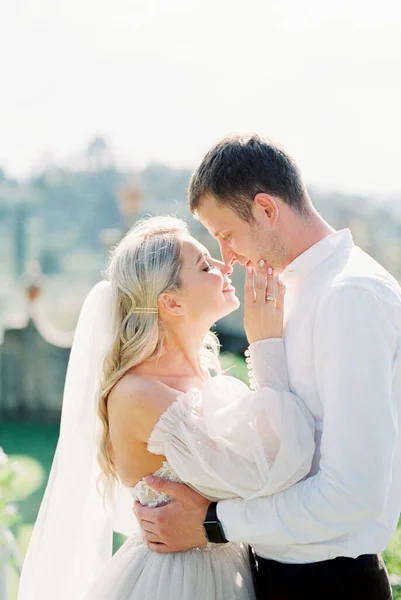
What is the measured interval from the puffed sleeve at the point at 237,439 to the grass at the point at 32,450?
3.23 meters

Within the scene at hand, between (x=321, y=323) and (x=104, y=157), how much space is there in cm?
994

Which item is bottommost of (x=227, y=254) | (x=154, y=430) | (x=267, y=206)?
(x=154, y=430)

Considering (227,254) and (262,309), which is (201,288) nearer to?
(227,254)

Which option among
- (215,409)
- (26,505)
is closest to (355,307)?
(215,409)

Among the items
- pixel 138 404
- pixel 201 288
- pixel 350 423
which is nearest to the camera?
pixel 350 423

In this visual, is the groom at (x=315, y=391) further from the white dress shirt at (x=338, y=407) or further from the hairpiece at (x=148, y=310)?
the hairpiece at (x=148, y=310)

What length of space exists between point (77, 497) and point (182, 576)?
1.62 ft

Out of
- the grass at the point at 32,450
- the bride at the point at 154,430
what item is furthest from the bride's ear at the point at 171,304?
the grass at the point at 32,450

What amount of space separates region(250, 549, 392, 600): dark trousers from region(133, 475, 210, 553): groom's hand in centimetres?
23

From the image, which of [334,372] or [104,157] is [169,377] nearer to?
[334,372]

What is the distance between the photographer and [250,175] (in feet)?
6.73

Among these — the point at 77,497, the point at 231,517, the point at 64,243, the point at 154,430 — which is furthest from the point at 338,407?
the point at 64,243

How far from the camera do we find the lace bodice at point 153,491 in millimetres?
2133

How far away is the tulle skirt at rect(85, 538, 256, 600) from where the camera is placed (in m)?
2.07
